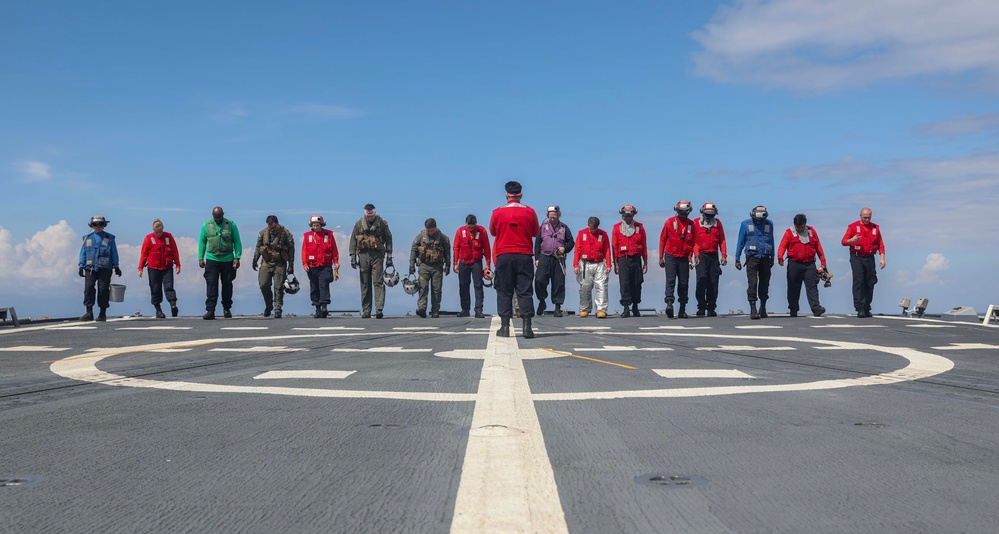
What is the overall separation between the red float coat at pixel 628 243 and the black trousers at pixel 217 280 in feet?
29.0

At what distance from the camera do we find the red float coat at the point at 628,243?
2042 centimetres

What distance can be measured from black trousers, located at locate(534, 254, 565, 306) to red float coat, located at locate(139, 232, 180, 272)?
8697mm

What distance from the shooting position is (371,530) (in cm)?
252

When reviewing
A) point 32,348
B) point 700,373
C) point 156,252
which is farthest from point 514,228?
point 156,252

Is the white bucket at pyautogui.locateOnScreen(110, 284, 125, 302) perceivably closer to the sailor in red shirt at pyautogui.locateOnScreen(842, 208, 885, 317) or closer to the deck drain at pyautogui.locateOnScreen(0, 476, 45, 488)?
the sailor in red shirt at pyautogui.locateOnScreen(842, 208, 885, 317)

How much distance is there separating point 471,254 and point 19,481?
1759 cm

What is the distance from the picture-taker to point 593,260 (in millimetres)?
20594

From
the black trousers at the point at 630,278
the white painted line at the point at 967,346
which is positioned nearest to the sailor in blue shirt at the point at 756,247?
the black trousers at the point at 630,278

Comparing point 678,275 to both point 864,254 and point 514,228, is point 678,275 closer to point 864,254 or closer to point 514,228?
point 864,254

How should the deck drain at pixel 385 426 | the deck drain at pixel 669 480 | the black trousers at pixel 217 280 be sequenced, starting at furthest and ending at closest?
the black trousers at pixel 217 280
the deck drain at pixel 385 426
the deck drain at pixel 669 480

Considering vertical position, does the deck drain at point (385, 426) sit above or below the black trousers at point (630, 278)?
below

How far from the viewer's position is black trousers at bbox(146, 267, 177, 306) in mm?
20719

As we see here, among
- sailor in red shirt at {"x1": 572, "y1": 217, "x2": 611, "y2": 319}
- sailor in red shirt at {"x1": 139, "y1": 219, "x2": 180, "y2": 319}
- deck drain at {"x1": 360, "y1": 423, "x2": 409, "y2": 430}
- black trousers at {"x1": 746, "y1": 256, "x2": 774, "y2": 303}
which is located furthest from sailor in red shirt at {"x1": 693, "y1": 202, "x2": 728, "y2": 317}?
deck drain at {"x1": 360, "y1": 423, "x2": 409, "y2": 430}

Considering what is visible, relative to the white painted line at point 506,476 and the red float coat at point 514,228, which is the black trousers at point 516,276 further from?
the white painted line at point 506,476
